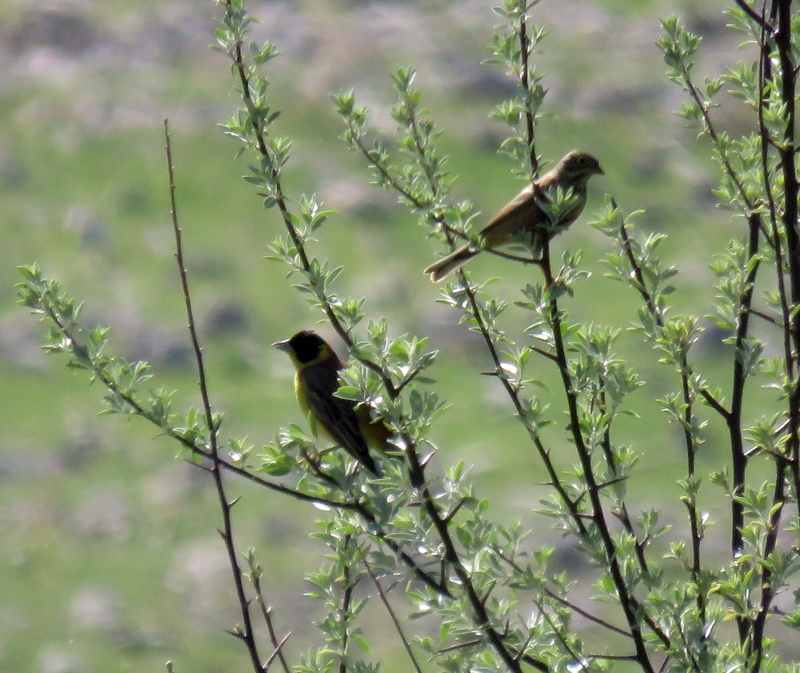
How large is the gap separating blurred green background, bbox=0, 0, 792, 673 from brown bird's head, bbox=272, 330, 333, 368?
31.0ft

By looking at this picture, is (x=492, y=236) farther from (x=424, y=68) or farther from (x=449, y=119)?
(x=424, y=68)

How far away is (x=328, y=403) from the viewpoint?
4945 millimetres

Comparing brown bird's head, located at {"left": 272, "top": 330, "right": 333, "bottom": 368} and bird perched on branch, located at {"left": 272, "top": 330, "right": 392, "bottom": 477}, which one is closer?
bird perched on branch, located at {"left": 272, "top": 330, "right": 392, "bottom": 477}

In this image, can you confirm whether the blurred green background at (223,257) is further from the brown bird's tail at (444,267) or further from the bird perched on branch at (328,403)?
the brown bird's tail at (444,267)

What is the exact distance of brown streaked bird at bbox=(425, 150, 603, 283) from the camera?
2334 millimetres

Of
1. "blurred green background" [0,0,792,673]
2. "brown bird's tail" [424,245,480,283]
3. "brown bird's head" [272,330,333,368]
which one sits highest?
"blurred green background" [0,0,792,673]

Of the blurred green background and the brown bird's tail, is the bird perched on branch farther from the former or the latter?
the blurred green background

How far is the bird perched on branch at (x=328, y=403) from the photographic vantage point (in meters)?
4.57

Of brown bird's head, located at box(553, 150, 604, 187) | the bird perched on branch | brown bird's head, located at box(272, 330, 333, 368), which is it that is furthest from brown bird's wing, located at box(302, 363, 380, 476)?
brown bird's head, located at box(553, 150, 604, 187)

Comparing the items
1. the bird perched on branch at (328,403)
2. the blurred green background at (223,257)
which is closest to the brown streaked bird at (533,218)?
the bird perched on branch at (328,403)

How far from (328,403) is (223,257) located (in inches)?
644

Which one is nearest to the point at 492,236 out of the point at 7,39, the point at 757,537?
the point at 757,537

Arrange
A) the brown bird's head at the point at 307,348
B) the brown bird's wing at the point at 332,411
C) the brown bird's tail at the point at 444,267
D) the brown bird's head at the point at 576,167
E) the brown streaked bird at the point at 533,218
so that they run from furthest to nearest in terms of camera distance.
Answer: the brown bird's head at the point at 307,348
the brown bird's wing at the point at 332,411
the brown bird's head at the point at 576,167
the brown bird's tail at the point at 444,267
the brown streaked bird at the point at 533,218

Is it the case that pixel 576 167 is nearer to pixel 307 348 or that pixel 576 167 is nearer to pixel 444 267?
pixel 444 267
